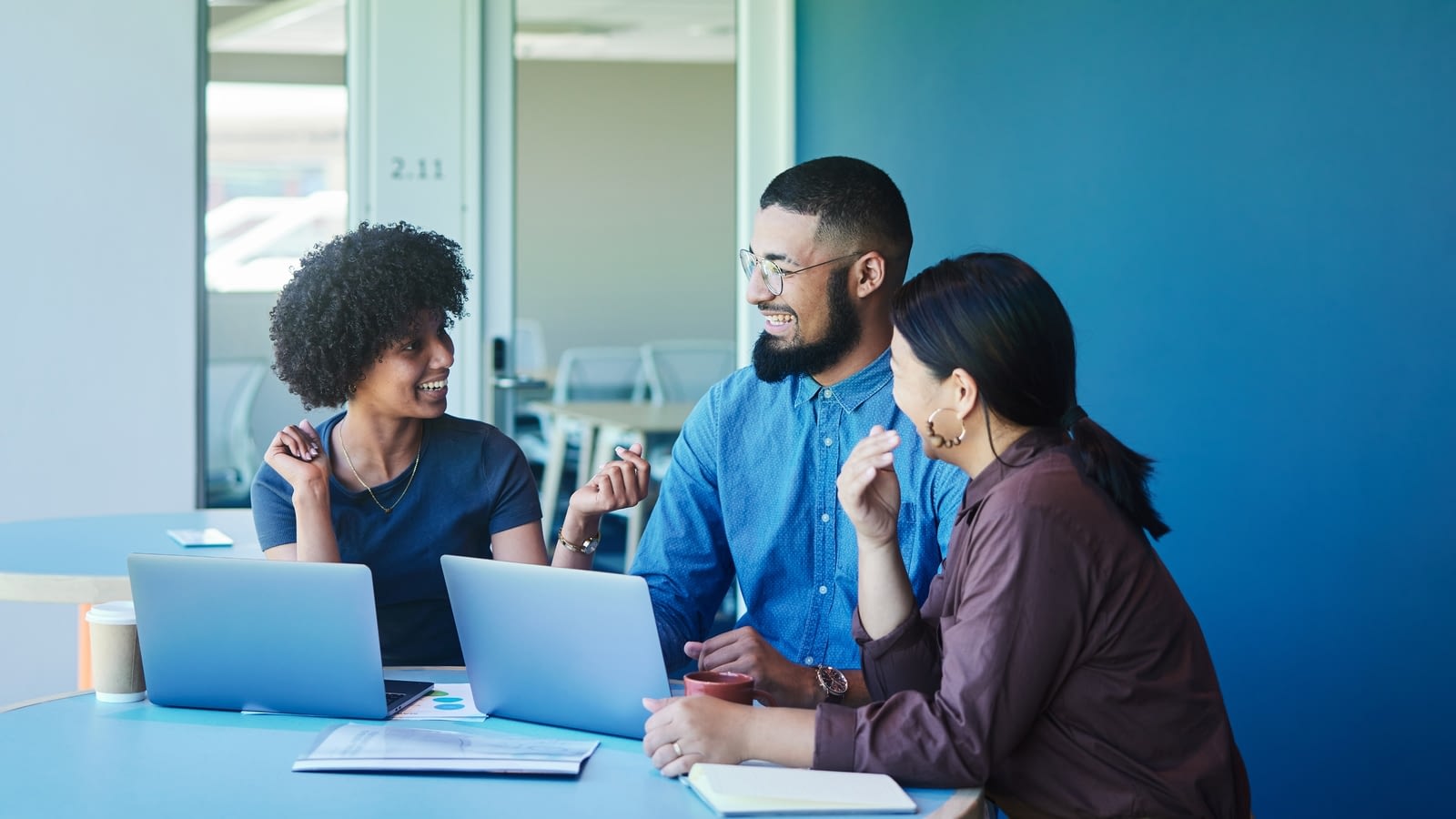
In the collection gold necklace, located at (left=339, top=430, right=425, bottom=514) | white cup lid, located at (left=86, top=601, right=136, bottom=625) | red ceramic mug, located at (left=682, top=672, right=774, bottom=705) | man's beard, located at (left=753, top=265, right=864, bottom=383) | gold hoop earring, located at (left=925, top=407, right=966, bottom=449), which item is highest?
man's beard, located at (left=753, top=265, right=864, bottom=383)

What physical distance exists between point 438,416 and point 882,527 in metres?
0.86

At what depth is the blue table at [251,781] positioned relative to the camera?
128cm

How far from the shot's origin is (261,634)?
1.52 metres

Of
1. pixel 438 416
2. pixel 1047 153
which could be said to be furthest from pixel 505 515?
pixel 1047 153

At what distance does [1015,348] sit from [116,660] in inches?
42.5

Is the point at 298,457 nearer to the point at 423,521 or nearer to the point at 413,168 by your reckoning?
the point at 423,521

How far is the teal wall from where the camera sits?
2.37 m

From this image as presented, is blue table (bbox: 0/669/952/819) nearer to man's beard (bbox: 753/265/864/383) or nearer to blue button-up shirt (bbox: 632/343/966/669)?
blue button-up shirt (bbox: 632/343/966/669)

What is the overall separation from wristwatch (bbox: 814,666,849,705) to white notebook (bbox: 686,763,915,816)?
1.12 ft

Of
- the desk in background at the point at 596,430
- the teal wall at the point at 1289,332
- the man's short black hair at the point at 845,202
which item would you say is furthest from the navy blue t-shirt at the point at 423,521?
the desk in background at the point at 596,430

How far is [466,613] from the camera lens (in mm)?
1519

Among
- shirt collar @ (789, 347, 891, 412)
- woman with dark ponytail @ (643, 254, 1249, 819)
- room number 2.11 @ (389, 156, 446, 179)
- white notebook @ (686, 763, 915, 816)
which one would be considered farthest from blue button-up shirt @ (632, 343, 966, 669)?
room number 2.11 @ (389, 156, 446, 179)

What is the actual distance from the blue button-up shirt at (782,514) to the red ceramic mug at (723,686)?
1.61 ft

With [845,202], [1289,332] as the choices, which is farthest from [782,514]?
[1289,332]
